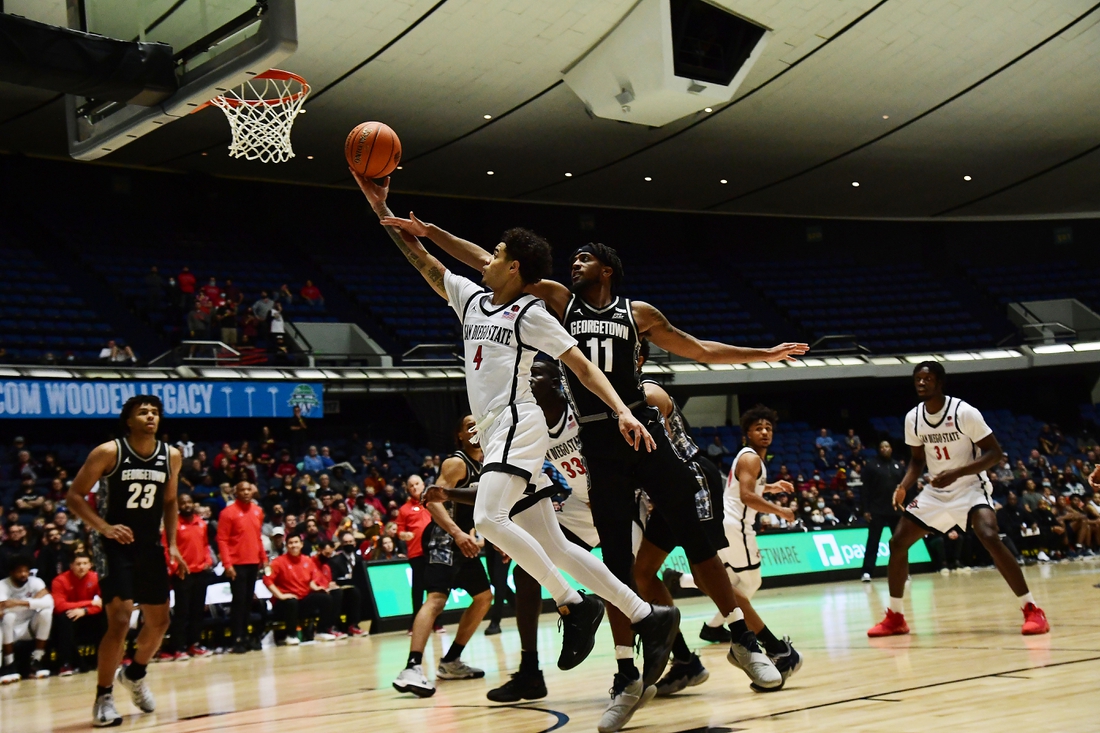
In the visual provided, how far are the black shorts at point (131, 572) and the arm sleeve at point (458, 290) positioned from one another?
8.54 ft

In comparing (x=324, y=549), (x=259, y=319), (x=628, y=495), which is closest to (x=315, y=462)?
(x=259, y=319)

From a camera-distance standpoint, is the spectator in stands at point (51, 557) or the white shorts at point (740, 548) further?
the spectator in stands at point (51, 557)

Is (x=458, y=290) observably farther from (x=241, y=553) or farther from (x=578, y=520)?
(x=241, y=553)

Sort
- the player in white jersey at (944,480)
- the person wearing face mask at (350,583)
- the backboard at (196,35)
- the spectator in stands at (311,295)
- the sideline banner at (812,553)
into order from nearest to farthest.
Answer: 1. the player in white jersey at (944,480)
2. the backboard at (196,35)
3. the person wearing face mask at (350,583)
4. the sideline banner at (812,553)
5. the spectator in stands at (311,295)

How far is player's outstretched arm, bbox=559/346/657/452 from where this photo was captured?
159 inches

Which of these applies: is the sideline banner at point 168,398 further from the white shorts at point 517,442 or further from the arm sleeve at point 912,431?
the white shorts at point 517,442

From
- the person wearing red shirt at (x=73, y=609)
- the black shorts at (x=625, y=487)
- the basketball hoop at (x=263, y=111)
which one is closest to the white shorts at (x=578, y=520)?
the black shorts at (x=625, y=487)

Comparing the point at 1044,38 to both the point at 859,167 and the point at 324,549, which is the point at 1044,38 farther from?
→ the point at 324,549

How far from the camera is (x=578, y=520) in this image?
5746mm

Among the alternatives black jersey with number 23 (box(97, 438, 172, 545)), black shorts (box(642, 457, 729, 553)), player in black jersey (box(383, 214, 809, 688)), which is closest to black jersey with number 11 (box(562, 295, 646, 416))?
player in black jersey (box(383, 214, 809, 688))

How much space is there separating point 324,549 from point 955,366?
57.3 feet

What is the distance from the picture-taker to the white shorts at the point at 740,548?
726cm

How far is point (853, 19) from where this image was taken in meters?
17.2

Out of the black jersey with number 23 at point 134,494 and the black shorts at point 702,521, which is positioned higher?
the black jersey with number 23 at point 134,494
